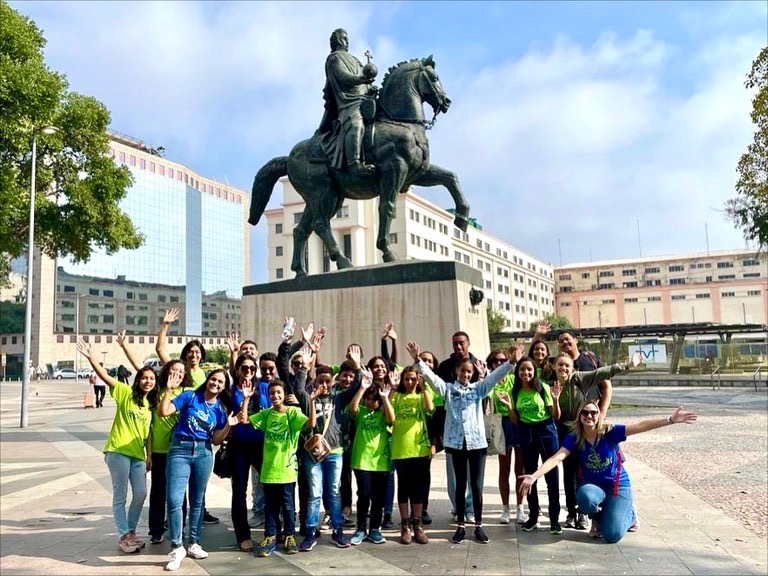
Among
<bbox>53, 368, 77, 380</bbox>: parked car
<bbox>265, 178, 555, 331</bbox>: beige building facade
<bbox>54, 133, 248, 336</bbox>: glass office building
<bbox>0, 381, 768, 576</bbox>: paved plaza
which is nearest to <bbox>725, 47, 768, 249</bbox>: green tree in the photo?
<bbox>0, 381, 768, 576</bbox>: paved plaza

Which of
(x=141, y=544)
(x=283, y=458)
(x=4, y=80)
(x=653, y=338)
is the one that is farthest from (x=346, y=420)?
(x=653, y=338)

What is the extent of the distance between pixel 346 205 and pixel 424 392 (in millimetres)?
59331

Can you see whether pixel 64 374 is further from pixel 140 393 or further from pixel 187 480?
pixel 187 480

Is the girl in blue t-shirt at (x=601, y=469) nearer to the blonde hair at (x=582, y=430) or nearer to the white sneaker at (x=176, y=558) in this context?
the blonde hair at (x=582, y=430)

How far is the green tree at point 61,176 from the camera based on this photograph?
1352 centimetres

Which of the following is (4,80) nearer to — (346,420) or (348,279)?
(348,279)

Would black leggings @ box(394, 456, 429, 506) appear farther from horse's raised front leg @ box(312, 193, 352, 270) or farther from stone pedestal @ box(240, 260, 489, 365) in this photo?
horse's raised front leg @ box(312, 193, 352, 270)

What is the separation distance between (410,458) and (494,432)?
3.21 feet

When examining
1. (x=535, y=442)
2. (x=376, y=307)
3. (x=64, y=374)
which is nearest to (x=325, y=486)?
(x=535, y=442)

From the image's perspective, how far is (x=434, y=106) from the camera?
34.2 feet

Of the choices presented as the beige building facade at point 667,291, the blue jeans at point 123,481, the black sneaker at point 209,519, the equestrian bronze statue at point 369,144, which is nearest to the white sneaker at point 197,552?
the blue jeans at point 123,481

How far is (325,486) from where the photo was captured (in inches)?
216

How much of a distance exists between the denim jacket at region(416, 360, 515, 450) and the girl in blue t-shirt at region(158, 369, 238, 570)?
1.76 metres

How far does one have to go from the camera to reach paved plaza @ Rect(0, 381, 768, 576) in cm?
473
